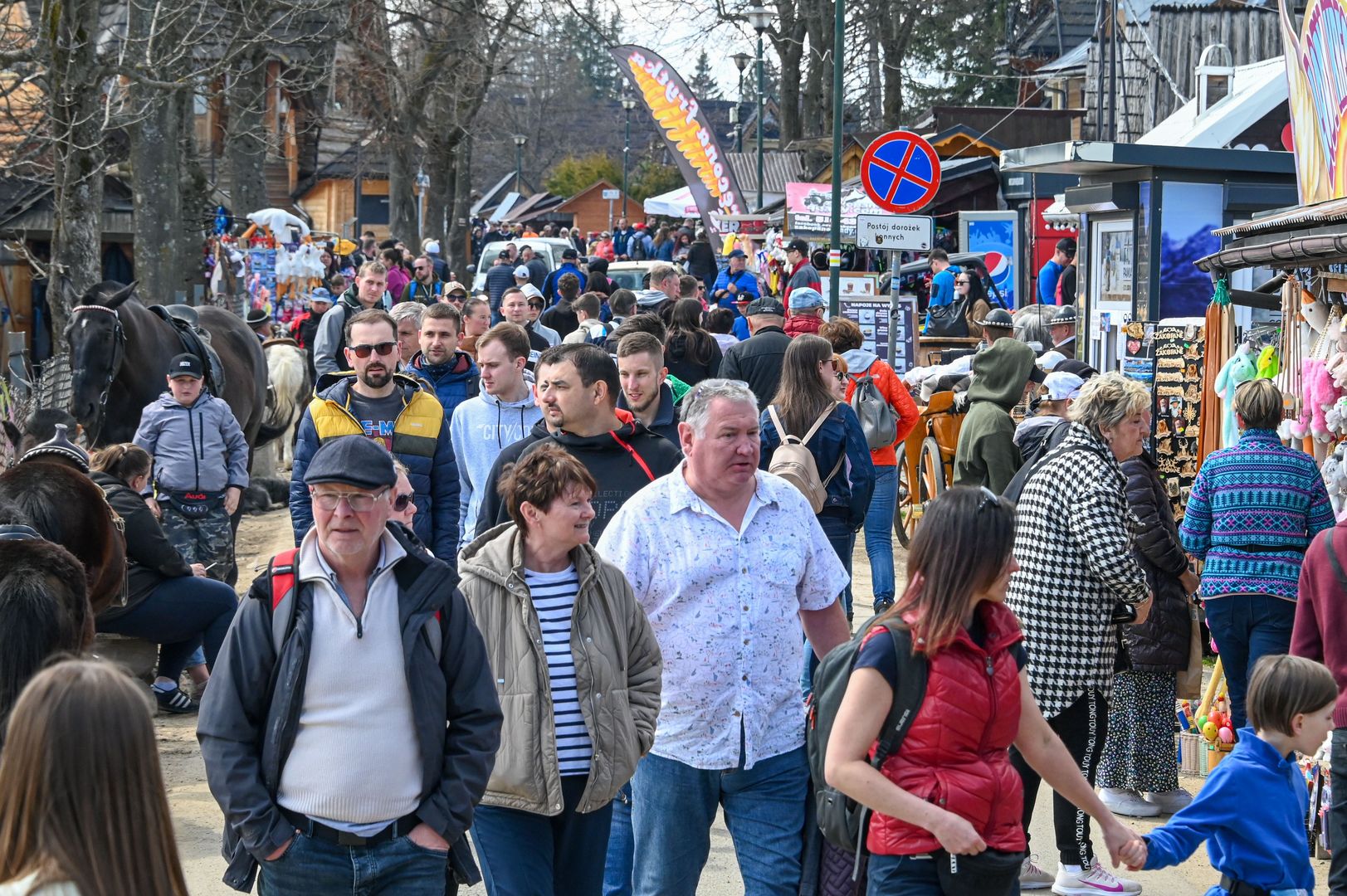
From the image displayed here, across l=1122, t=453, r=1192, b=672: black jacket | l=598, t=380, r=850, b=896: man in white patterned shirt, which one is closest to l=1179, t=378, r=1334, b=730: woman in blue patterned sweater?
l=1122, t=453, r=1192, b=672: black jacket

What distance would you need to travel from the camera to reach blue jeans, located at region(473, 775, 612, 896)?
4.62m

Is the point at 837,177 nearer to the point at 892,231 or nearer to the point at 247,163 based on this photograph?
the point at 892,231

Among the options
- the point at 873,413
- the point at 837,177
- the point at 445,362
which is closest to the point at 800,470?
the point at 445,362

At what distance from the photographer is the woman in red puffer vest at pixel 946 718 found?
397 centimetres

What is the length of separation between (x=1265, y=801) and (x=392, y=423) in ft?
13.8

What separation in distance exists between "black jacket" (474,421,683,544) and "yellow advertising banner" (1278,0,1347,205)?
15.4 feet

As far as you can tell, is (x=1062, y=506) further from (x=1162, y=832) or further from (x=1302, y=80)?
(x=1302, y=80)

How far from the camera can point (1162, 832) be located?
4434mm

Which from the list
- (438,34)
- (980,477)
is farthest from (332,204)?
(980,477)

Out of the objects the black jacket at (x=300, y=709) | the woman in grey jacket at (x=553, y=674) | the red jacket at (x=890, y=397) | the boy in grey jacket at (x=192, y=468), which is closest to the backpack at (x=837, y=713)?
the woman in grey jacket at (x=553, y=674)

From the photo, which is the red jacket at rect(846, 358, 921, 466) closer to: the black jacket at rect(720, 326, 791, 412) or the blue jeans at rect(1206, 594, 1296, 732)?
the black jacket at rect(720, 326, 791, 412)

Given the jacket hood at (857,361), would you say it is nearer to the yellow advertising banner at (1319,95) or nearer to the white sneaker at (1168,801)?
the yellow advertising banner at (1319,95)

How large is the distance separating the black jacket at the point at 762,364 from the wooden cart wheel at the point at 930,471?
3805mm

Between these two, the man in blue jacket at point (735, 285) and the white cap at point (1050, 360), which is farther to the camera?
the man in blue jacket at point (735, 285)
